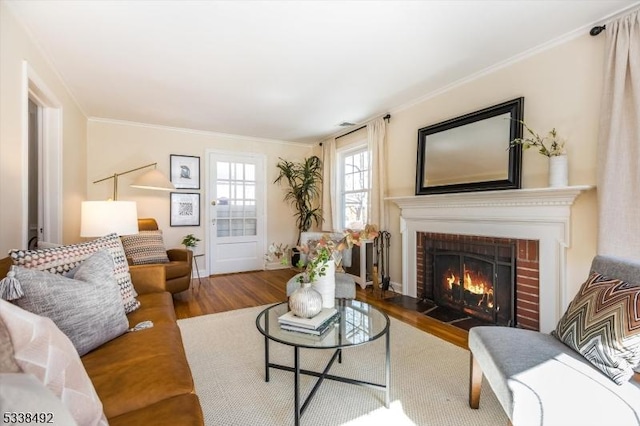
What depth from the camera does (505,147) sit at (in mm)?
2664

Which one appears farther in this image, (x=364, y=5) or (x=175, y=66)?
(x=175, y=66)

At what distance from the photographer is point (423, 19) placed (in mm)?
2057

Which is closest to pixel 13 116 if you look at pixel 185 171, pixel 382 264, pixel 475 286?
pixel 185 171

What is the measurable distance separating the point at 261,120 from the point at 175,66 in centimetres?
164

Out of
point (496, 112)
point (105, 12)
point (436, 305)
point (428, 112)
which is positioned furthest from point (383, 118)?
point (105, 12)

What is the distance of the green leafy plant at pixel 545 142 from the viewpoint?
2329mm

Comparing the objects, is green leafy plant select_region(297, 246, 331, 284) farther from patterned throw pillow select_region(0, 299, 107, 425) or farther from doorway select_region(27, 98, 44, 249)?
doorway select_region(27, 98, 44, 249)

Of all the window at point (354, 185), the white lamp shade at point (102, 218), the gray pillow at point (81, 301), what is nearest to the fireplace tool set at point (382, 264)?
the window at point (354, 185)

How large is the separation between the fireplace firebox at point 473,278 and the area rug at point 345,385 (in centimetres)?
72

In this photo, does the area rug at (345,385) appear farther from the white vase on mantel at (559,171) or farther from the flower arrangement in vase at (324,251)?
the white vase on mantel at (559,171)

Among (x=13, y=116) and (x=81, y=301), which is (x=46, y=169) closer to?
(x=13, y=116)

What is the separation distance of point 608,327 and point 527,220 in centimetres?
144

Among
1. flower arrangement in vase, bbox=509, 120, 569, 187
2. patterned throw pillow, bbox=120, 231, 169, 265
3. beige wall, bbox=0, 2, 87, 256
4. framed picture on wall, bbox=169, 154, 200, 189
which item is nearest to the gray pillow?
beige wall, bbox=0, 2, 87, 256

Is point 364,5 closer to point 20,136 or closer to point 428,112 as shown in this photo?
point 428,112
